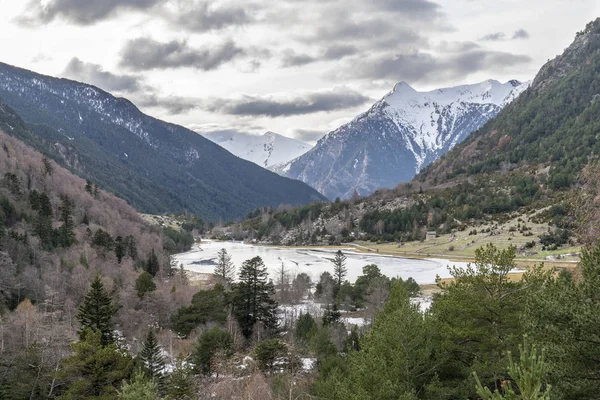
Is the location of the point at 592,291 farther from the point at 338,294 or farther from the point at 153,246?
the point at 153,246

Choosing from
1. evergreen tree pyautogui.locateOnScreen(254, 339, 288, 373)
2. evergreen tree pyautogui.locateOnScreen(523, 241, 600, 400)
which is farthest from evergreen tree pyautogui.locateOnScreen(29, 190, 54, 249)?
evergreen tree pyautogui.locateOnScreen(523, 241, 600, 400)

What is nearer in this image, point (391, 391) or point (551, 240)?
point (391, 391)

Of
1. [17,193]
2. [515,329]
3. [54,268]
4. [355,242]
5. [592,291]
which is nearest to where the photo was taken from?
[592,291]

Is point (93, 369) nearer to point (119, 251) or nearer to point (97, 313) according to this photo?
point (97, 313)

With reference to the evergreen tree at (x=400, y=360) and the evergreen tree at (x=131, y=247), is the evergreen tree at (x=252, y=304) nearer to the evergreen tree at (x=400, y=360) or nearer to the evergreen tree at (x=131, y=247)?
the evergreen tree at (x=400, y=360)

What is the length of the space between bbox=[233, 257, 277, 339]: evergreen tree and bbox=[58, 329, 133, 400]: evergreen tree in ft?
87.1

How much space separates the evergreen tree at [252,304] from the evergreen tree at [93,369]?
26.5m

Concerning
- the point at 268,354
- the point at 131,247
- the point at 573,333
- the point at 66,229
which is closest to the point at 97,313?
the point at 268,354

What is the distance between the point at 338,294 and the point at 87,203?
236 ft

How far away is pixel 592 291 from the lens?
11.8 m

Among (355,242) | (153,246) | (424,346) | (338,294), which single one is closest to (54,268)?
(338,294)

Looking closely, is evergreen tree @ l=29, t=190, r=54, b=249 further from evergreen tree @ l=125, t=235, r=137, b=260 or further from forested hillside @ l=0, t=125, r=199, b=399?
evergreen tree @ l=125, t=235, r=137, b=260

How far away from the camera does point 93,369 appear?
87.5 feet

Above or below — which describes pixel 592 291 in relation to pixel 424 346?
above
